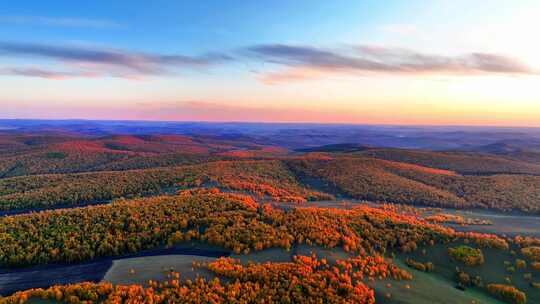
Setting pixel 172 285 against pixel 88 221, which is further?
pixel 88 221

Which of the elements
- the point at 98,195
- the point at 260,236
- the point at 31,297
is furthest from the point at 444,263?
the point at 98,195

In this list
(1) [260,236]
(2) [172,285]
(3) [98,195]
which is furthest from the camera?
(3) [98,195]

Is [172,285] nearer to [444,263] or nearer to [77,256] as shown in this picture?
[77,256]

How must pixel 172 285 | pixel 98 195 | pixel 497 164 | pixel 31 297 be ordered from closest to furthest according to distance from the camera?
pixel 31 297
pixel 172 285
pixel 98 195
pixel 497 164

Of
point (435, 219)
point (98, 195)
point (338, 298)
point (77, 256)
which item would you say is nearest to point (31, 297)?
point (77, 256)

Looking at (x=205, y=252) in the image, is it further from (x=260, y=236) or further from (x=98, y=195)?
(x=98, y=195)

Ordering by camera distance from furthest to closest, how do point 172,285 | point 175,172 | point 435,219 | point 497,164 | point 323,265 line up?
point 497,164
point 175,172
point 435,219
point 323,265
point 172,285

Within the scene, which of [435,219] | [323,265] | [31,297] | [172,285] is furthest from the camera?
[435,219]

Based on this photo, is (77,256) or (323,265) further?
(77,256)
